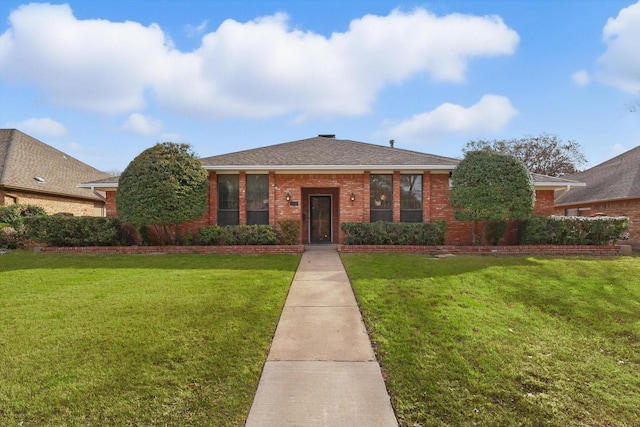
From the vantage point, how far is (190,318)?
452 centimetres

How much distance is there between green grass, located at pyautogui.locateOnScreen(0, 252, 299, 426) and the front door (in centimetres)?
599

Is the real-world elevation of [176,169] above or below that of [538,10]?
below

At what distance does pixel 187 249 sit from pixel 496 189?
1027 centimetres

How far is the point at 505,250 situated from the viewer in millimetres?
9852

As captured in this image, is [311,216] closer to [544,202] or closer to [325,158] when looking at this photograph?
[325,158]

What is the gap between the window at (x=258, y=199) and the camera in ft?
39.1

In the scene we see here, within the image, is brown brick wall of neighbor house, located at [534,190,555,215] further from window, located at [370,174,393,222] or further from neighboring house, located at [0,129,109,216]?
neighboring house, located at [0,129,109,216]

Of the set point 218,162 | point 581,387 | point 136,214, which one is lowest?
point 581,387

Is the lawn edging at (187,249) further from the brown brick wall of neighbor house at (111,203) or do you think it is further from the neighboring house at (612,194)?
the neighboring house at (612,194)

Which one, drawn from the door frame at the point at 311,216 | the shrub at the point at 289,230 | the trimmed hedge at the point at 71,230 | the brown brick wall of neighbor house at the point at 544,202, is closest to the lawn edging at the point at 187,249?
the trimmed hedge at the point at 71,230

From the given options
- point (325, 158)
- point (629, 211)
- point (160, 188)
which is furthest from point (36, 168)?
point (629, 211)

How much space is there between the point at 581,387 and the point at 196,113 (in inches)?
636

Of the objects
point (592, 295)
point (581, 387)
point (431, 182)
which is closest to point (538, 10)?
point (431, 182)

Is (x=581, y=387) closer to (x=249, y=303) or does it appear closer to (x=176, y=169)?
(x=249, y=303)
